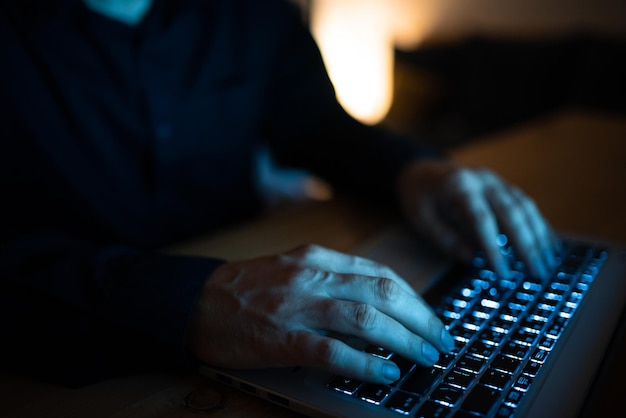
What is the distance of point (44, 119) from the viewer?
845mm

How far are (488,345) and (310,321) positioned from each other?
0.54ft

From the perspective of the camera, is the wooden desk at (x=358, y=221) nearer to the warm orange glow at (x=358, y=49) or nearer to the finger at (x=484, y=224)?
the finger at (x=484, y=224)

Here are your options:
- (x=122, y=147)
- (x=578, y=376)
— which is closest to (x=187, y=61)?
(x=122, y=147)

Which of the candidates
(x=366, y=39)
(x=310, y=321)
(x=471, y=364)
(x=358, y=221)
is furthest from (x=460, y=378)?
(x=366, y=39)

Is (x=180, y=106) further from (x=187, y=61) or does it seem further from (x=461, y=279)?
(x=461, y=279)

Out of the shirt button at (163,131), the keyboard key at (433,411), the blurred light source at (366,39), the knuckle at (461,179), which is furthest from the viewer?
the blurred light source at (366,39)

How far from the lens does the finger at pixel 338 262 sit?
56cm

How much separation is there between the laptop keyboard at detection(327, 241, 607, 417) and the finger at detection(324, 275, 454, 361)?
21 mm

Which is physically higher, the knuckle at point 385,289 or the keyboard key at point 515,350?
the knuckle at point 385,289

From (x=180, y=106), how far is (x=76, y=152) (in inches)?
7.4

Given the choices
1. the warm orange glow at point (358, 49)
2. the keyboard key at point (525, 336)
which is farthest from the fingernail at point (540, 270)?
the warm orange glow at point (358, 49)

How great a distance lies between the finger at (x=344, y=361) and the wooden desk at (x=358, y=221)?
0.05 meters

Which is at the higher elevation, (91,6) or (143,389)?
(91,6)

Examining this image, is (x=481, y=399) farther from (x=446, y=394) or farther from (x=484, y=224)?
(x=484, y=224)
